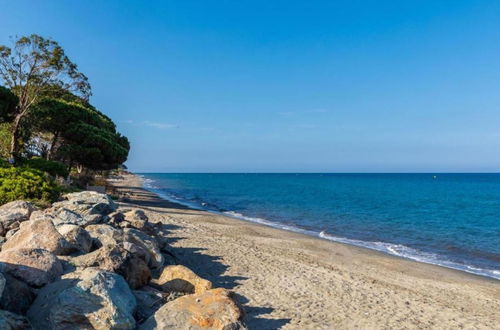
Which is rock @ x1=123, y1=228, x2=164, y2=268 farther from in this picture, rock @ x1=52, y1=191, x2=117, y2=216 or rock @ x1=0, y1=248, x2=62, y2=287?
rock @ x1=0, y1=248, x2=62, y2=287

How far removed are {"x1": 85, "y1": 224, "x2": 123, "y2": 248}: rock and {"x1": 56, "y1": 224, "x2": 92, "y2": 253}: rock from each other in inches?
19.3

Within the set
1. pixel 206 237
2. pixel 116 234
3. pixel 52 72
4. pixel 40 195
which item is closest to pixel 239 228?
pixel 206 237

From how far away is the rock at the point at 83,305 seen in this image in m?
5.86

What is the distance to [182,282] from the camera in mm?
9484

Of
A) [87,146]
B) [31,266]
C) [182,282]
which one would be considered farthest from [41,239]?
[87,146]

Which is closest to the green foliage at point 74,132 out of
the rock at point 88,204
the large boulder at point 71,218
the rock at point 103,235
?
the rock at point 88,204

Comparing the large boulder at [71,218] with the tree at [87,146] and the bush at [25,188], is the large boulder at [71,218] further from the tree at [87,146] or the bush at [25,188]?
the tree at [87,146]

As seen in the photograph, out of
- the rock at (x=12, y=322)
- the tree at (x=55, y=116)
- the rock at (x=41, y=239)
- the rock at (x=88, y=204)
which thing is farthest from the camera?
the tree at (x=55, y=116)

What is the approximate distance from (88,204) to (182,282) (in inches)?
285

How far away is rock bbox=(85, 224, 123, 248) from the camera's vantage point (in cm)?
1067

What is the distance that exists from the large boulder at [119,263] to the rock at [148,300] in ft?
1.05

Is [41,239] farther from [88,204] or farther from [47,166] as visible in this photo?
[47,166]

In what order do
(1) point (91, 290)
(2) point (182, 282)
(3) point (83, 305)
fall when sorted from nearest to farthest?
1. (3) point (83, 305)
2. (1) point (91, 290)
3. (2) point (182, 282)

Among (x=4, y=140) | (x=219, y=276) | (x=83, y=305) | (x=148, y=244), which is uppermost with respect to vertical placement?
(x=4, y=140)
